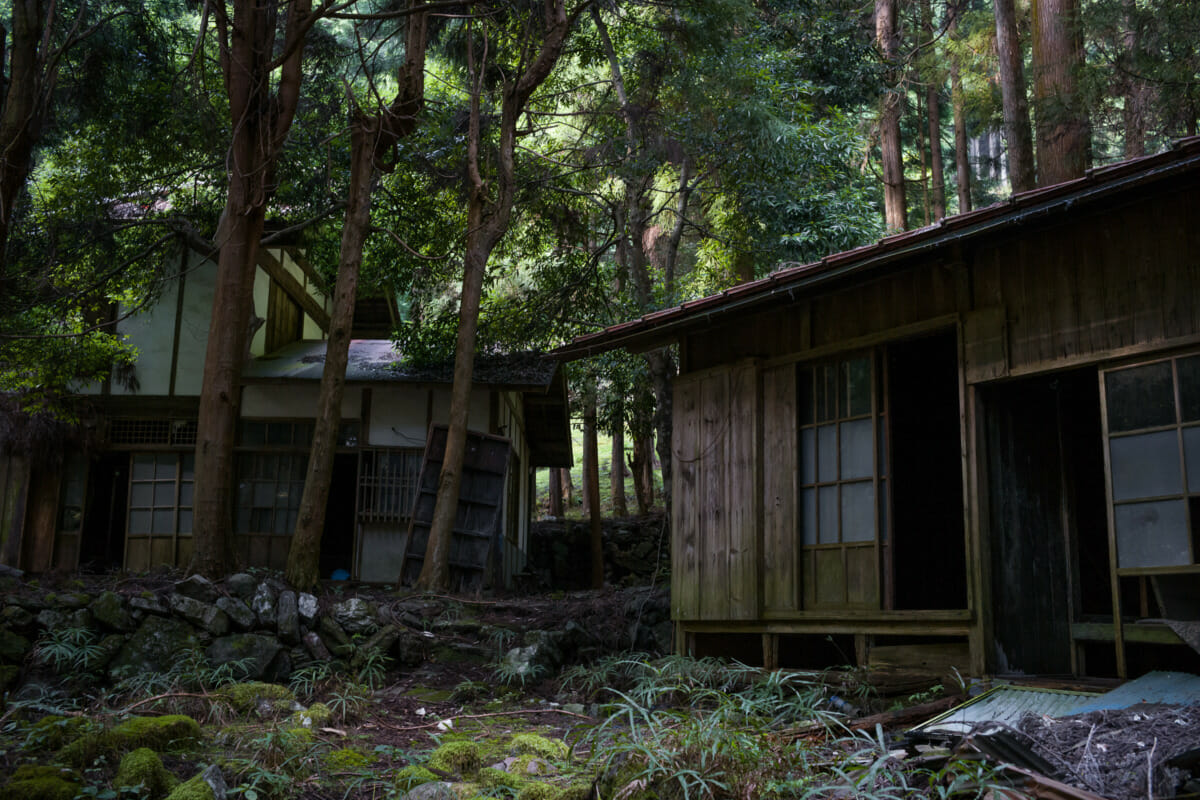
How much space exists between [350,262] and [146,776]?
7.36m

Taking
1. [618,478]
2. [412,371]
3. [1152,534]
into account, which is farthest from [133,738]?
[618,478]

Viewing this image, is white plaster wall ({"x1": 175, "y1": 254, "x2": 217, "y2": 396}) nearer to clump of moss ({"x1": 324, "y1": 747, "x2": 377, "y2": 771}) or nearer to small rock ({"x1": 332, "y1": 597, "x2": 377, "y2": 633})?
small rock ({"x1": 332, "y1": 597, "x2": 377, "y2": 633})

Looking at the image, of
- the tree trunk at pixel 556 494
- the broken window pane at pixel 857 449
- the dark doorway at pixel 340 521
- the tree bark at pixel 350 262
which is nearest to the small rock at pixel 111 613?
the tree bark at pixel 350 262

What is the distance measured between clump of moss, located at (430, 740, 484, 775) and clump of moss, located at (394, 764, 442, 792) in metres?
0.23

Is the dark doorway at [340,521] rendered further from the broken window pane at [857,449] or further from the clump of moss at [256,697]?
the broken window pane at [857,449]

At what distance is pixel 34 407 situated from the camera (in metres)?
13.5

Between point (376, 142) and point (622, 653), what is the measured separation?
642 cm

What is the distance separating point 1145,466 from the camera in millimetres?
5555

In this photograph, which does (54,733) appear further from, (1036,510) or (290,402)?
(290,402)

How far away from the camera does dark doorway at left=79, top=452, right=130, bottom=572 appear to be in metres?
16.2

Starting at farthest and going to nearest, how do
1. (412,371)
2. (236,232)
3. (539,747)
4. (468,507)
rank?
(412,371)
(468,507)
(236,232)
(539,747)

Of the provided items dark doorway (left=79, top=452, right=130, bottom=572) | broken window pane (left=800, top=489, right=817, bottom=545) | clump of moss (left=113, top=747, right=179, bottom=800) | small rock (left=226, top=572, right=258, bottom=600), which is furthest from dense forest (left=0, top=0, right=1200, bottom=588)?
clump of moss (left=113, top=747, right=179, bottom=800)

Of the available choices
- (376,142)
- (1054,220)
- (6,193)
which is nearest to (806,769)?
(1054,220)

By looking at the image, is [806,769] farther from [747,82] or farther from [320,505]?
[747,82]
